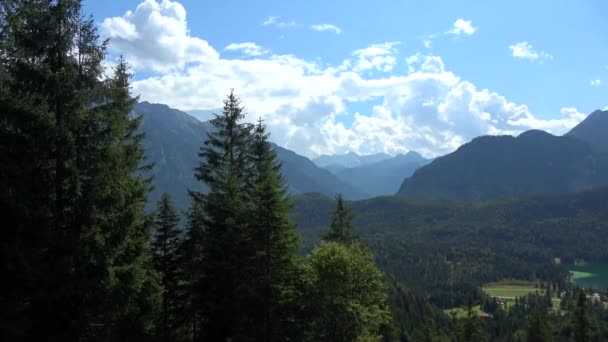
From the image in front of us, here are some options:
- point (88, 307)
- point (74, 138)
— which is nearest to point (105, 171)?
point (74, 138)

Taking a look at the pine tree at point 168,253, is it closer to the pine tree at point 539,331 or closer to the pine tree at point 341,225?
the pine tree at point 341,225

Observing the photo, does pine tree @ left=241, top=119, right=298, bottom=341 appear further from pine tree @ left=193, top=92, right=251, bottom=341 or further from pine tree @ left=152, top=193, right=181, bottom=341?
pine tree @ left=152, top=193, right=181, bottom=341

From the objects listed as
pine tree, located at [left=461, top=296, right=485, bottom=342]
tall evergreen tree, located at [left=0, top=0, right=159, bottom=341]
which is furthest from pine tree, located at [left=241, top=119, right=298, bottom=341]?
pine tree, located at [left=461, top=296, right=485, bottom=342]

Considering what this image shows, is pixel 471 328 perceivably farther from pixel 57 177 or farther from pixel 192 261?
pixel 57 177

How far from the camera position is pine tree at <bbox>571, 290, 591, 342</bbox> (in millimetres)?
56062

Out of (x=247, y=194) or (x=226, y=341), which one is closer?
(x=226, y=341)

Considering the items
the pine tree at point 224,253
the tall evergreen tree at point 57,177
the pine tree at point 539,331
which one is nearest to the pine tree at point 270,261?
the pine tree at point 224,253

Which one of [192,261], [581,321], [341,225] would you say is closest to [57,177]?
[192,261]

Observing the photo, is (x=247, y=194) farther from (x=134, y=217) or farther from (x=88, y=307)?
(x=88, y=307)

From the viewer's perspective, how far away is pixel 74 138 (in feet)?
60.0

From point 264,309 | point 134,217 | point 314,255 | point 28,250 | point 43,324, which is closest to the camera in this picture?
point 28,250

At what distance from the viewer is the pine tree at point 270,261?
2788cm

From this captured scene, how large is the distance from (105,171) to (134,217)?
9.38 ft

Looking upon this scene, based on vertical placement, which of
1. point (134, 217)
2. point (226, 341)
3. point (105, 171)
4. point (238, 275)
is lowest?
point (226, 341)
